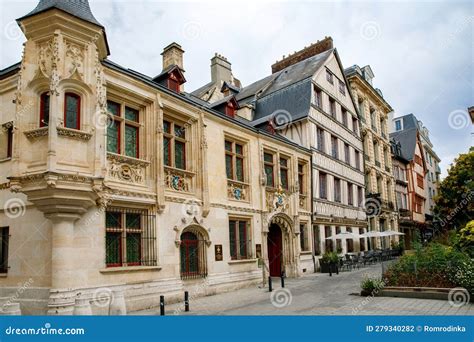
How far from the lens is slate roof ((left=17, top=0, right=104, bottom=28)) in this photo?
11.5m

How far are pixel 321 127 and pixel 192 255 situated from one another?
13.4 m

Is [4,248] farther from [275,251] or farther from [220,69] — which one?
[220,69]

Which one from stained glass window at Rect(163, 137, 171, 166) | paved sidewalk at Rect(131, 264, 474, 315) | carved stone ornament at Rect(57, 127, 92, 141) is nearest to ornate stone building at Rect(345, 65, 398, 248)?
paved sidewalk at Rect(131, 264, 474, 315)

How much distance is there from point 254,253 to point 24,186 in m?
10.2

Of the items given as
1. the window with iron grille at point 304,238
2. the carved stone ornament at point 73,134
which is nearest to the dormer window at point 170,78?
the carved stone ornament at point 73,134

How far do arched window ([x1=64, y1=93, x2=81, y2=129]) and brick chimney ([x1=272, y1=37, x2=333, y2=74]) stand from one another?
22150mm

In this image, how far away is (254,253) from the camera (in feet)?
60.7

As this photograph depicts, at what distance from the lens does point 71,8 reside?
Result: 1197cm

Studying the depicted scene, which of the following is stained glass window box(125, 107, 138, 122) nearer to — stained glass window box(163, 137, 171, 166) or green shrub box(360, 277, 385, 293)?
stained glass window box(163, 137, 171, 166)

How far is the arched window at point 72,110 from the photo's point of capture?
1168 centimetres

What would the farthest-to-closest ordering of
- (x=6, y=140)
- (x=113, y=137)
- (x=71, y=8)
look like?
(x=113, y=137) < (x=6, y=140) < (x=71, y=8)

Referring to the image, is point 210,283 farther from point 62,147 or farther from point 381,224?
point 381,224

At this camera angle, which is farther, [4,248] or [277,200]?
[277,200]

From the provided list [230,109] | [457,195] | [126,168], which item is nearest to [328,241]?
[230,109]
